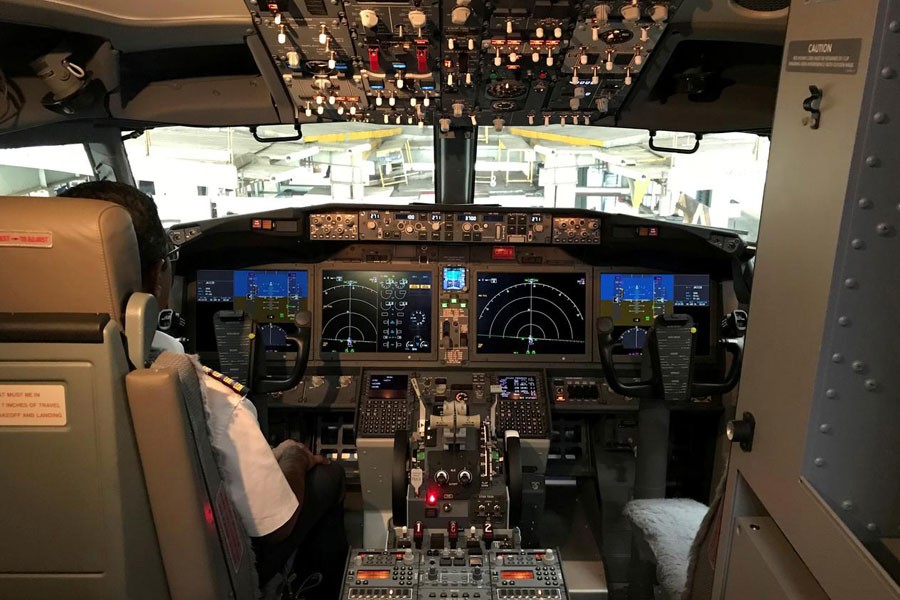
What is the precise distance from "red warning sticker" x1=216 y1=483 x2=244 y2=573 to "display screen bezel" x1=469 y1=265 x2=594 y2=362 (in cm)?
170

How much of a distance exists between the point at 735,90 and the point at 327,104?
166 cm

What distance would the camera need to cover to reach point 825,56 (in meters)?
0.88

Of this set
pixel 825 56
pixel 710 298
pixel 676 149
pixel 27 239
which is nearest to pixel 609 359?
pixel 710 298

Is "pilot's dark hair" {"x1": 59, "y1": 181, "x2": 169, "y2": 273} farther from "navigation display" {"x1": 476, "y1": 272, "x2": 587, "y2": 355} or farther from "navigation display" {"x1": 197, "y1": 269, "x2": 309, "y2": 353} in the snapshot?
"navigation display" {"x1": 476, "y1": 272, "x2": 587, "y2": 355}

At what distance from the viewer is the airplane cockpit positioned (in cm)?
91

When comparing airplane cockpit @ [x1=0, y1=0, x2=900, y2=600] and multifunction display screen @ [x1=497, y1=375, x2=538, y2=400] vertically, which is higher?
airplane cockpit @ [x1=0, y1=0, x2=900, y2=600]

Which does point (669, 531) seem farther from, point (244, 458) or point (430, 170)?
point (430, 170)

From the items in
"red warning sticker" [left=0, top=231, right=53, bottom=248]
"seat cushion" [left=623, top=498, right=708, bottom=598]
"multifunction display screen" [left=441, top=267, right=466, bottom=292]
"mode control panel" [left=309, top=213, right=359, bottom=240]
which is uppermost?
"red warning sticker" [left=0, top=231, right=53, bottom=248]

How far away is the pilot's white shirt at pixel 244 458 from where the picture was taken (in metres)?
1.45

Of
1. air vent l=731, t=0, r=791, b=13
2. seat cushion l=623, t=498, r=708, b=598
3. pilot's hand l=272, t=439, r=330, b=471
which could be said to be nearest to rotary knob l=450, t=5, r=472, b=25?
air vent l=731, t=0, r=791, b=13

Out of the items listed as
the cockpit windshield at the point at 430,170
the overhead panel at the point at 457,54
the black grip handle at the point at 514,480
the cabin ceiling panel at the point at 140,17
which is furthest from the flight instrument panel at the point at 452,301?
the cabin ceiling panel at the point at 140,17

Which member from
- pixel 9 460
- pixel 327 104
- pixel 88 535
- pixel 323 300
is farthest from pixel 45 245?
pixel 323 300

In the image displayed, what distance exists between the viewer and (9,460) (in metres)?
1.17

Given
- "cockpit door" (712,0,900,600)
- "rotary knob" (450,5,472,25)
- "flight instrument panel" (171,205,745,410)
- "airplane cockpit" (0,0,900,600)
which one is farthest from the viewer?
"flight instrument panel" (171,205,745,410)
